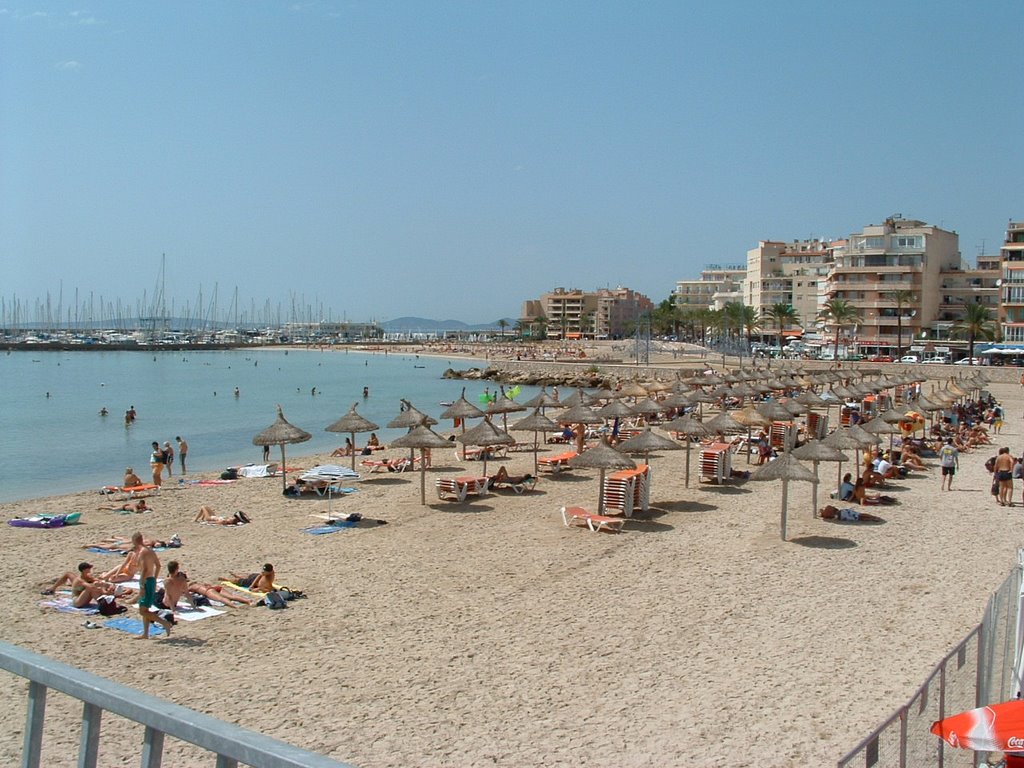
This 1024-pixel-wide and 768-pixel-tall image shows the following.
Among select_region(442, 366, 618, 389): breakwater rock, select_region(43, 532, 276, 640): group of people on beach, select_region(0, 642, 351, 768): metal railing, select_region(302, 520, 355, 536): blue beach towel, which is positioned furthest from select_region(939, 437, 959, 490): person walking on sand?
select_region(442, 366, 618, 389): breakwater rock

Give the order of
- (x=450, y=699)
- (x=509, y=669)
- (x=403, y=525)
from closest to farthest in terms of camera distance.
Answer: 1. (x=450, y=699)
2. (x=509, y=669)
3. (x=403, y=525)

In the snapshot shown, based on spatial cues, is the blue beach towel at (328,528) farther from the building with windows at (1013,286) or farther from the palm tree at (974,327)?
the building with windows at (1013,286)

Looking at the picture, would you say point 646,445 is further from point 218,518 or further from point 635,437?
point 218,518

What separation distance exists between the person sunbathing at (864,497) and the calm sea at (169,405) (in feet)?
63.1

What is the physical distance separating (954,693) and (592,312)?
15954cm

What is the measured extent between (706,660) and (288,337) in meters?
187

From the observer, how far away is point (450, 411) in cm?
2242

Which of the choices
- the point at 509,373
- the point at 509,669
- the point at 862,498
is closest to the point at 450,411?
the point at 862,498

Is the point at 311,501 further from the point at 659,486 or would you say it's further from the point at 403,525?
the point at 659,486

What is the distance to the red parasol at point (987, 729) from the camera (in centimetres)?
482

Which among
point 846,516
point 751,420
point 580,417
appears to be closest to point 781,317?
point 751,420

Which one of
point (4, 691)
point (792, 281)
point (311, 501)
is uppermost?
point (792, 281)

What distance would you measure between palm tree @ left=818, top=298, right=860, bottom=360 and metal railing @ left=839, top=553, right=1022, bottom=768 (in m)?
59.7

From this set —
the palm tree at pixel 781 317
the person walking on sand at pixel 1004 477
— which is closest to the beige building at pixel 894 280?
the palm tree at pixel 781 317
